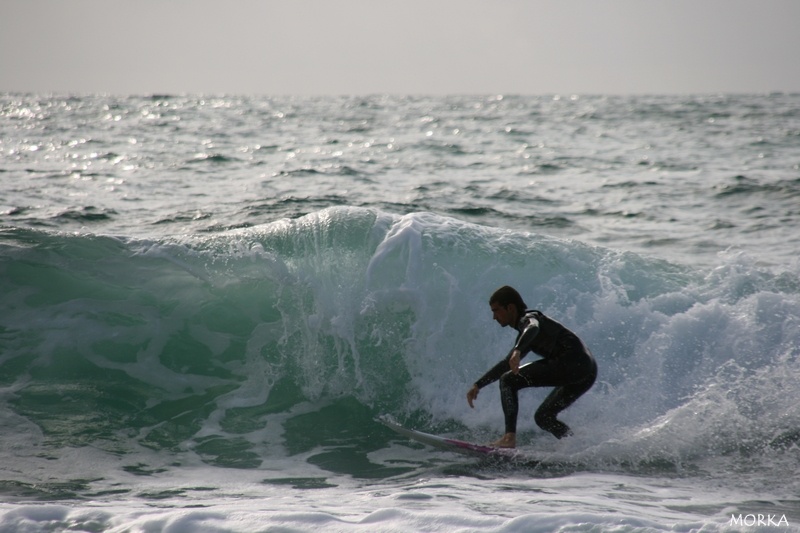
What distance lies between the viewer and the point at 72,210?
1266 centimetres

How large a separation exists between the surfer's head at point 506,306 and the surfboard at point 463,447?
1.01m

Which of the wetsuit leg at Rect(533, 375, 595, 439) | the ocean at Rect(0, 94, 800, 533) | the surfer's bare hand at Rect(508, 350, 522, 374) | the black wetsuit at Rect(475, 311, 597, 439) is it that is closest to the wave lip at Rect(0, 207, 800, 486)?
the ocean at Rect(0, 94, 800, 533)

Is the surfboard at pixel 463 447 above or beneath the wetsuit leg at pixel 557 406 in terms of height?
beneath

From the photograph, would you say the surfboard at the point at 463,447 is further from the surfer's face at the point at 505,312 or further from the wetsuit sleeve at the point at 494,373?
the surfer's face at the point at 505,312

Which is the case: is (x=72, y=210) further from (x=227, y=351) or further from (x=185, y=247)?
(x=227, y=351)

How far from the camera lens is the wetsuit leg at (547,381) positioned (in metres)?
6.12

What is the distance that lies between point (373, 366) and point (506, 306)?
91.4 inches

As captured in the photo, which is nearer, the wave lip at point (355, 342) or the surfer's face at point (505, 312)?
the surfer's face at point (505, 312)

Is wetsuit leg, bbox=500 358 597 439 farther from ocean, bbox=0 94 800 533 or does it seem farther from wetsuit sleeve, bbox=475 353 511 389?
ocean, bbox=0 94 800 533

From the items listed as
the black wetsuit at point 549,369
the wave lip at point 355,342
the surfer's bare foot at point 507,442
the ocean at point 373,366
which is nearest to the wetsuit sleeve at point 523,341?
the black wetsuit at point 549,369

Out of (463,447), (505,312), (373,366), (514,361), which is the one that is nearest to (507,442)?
(463,447)

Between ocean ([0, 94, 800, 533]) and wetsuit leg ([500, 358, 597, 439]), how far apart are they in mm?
402

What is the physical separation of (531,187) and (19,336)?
10587mm

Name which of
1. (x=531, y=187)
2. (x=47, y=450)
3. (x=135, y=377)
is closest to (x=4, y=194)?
(x=135, y=377)
